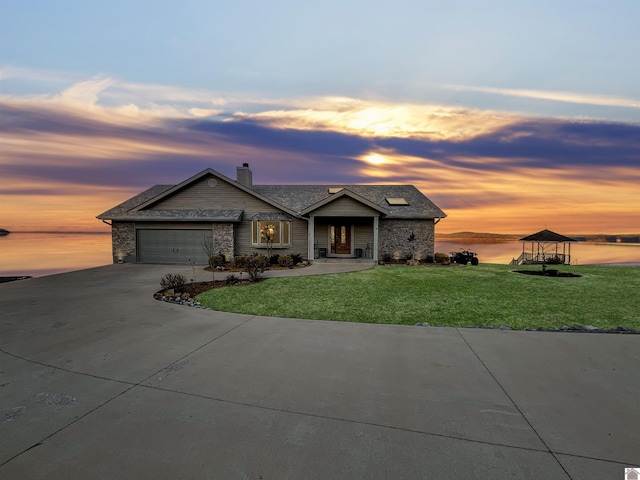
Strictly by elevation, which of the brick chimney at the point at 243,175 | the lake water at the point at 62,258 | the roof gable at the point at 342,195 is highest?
the brick chimney at the point at 243,175

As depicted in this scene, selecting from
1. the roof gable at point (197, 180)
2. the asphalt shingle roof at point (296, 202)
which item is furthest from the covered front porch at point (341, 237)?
the roof gable at point (197, 180)

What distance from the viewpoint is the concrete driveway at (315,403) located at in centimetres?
234

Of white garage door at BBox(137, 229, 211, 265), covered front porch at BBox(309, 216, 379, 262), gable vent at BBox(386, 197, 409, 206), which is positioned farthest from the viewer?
gable vent at BBox(386, 197, 409, 206)

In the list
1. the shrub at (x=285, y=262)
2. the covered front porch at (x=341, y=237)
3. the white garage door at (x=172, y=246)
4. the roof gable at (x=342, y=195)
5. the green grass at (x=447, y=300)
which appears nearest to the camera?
the green grass at (x=447, y=300)

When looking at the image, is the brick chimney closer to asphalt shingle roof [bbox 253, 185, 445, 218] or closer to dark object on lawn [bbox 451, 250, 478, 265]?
asphalt shingle roof [bbox 253, 185, 445, 218]

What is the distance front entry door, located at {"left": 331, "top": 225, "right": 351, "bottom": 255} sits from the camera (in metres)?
20.4

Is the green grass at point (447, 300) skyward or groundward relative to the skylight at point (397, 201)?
groundward

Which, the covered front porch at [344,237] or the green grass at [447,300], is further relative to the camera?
the covered front porch at [344,237]

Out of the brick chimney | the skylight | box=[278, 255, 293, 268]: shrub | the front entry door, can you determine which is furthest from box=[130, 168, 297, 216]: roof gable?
the skylight

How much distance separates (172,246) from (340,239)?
11.4 metres

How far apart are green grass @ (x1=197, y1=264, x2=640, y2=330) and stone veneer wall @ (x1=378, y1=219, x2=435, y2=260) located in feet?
26.2

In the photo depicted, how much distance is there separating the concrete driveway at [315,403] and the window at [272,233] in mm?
13706

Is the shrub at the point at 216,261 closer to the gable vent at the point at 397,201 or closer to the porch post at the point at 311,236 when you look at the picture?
the porch post at the point at 311,236

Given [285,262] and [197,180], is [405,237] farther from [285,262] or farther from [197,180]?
[197,180]
